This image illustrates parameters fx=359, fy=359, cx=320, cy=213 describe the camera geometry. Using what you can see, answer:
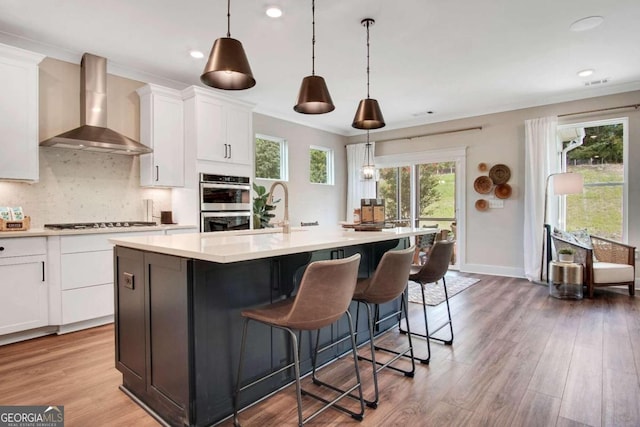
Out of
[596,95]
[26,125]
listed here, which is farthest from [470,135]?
[26,125]

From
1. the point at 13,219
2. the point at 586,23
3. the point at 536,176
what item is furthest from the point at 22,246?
the point at 536,176

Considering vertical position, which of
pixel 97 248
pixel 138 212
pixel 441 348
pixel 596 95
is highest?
pixel 596 95

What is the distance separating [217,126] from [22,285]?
2.51 metres

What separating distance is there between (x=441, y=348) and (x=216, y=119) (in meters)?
3.52

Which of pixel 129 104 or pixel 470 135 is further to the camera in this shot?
pixel 470 135

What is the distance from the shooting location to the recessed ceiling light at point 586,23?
3.07 metres

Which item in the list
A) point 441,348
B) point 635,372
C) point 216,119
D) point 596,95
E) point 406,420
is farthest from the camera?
point 596,95

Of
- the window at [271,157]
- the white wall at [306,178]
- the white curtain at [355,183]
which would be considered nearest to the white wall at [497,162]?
the white curtain at [355,183]

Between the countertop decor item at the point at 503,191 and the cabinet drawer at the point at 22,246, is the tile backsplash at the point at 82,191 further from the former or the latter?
the countertop decor item at the point at 503,191

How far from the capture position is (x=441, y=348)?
289 cm

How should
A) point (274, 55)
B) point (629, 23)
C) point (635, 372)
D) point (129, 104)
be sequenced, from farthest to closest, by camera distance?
point (129, 104) < point (274, 55) < point (629, 23) < point (635, 372)

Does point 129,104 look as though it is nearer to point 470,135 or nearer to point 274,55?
point 274,55

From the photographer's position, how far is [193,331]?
1.73 meters

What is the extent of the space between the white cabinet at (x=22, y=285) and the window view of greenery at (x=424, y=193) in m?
5.11
